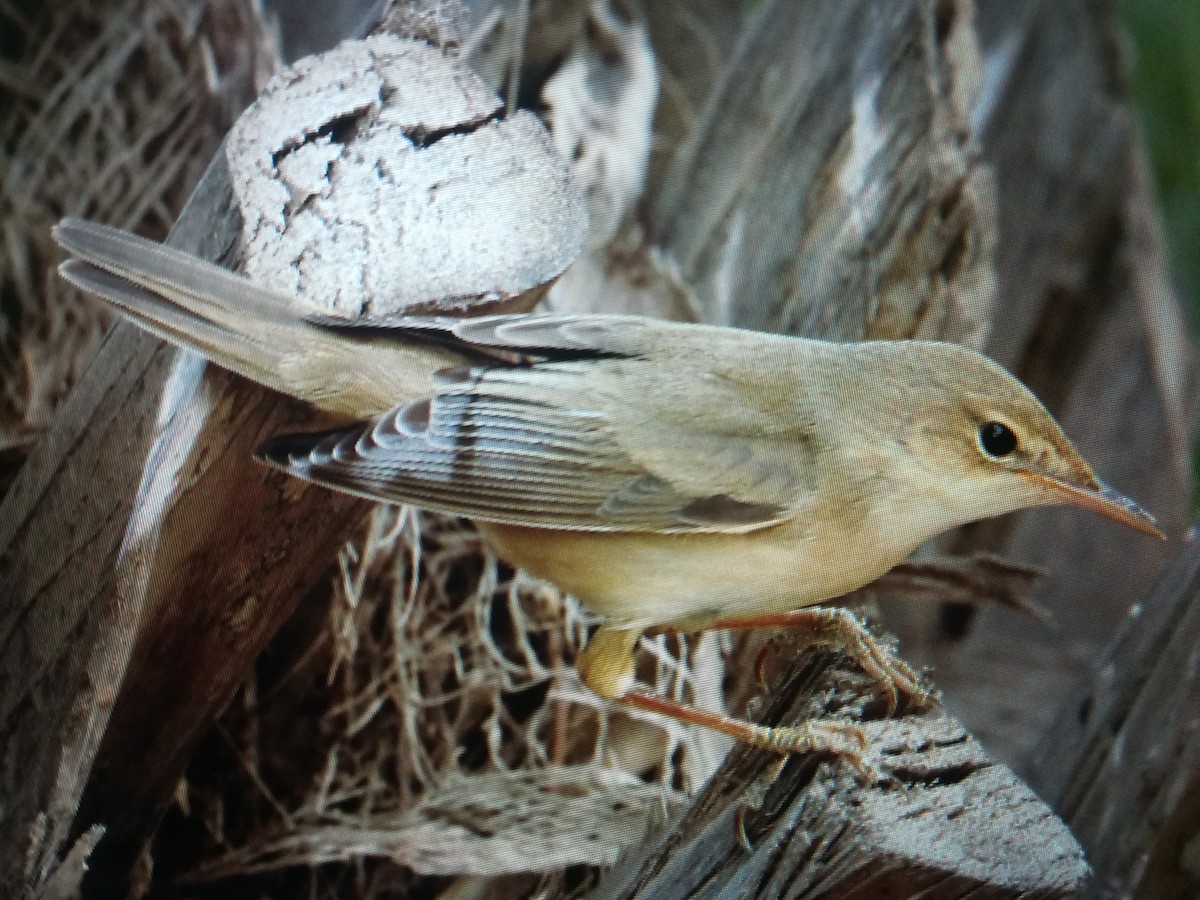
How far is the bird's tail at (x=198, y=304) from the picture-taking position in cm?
210

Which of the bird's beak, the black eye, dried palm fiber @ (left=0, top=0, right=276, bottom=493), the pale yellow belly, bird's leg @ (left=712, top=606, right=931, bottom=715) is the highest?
dried palm fiber @ (left=0, top=0, right=276, bottom=493)

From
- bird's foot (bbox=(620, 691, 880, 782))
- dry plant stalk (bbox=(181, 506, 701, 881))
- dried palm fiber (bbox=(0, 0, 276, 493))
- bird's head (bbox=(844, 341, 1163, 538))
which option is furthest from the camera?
dried palm fiber (bbox=(0, 0, 276, 493))

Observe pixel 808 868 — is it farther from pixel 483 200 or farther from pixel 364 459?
pixel 483 200

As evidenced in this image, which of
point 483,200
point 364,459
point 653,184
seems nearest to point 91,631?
point 364,459

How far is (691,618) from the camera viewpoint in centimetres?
245

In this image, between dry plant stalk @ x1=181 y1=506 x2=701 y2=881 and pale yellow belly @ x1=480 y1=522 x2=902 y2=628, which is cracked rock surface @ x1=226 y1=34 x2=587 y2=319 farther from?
dry plant stalk @ x1=181 y1=506 x2=701 y2=881

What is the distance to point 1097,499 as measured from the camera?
2486mm

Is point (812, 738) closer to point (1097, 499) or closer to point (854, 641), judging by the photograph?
point (854, 641)

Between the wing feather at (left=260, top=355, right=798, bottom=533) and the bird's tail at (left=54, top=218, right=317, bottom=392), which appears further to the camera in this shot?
the wing feather at (left=260, top=355, right=798, bottom=533)

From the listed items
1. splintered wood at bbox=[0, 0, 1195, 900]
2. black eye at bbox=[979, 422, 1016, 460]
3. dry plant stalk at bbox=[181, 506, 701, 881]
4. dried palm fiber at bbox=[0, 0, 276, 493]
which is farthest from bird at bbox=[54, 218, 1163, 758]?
dried palm fiber at bbox=[0, 0, 276, 493]

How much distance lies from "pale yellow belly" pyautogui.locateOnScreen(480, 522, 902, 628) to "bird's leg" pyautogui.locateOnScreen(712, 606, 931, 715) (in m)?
0.08

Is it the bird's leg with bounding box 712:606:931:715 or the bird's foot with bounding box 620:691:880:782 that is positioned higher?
the bird's leg with bounding box 712:606:931:715

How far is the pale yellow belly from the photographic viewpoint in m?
2.40

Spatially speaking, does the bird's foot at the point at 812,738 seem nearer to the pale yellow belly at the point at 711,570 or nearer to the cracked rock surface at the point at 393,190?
the pale yellow belly at the point at 711,570
